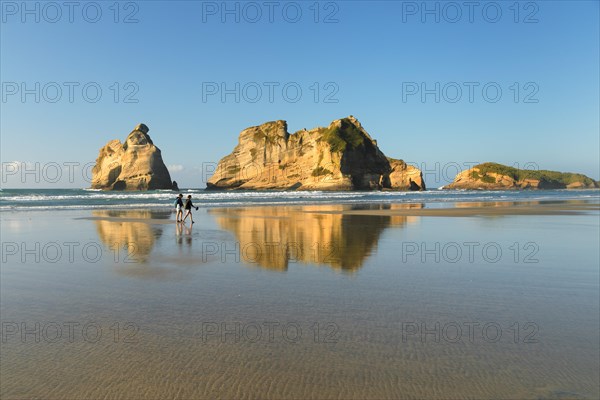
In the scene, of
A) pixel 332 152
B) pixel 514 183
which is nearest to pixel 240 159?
pixel 332 152

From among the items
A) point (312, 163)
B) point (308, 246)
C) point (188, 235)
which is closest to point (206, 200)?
point (188, 235)

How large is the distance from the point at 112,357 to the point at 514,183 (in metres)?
195

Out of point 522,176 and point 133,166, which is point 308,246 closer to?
point 133,166

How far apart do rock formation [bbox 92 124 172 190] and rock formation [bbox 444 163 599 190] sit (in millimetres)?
122207

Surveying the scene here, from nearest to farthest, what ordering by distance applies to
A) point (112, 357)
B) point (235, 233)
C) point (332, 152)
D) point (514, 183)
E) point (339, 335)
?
point (112, 357) → point (339, 335) → point (235, 233) → point (332, 152) → point (514, 183)

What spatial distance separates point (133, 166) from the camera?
12125 centimetres

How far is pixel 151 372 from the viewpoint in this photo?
3826 millimetres

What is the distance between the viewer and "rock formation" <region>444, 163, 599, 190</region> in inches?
6786

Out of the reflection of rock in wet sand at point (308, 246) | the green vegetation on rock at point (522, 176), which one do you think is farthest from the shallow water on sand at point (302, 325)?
the green vegetation on rock at point (522, 176)

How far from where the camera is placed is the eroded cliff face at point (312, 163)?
11369 centimetres

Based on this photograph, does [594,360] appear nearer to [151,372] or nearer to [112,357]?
[151,372]

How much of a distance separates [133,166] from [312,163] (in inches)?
2071

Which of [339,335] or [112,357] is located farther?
[339,335]

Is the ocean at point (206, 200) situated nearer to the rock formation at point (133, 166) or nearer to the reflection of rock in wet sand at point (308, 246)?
the reflection of rock in wet sand at point (308, 246)
